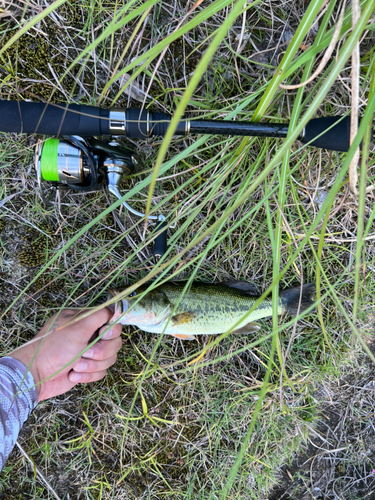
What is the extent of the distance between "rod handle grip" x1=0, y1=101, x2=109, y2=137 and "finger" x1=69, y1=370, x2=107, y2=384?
1399 millimetres

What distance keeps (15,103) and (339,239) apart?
192 centimetres

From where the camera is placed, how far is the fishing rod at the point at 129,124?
4.32ft

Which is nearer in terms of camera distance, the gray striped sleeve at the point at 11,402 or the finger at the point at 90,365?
the gray striped sleeve at the point at 11,402

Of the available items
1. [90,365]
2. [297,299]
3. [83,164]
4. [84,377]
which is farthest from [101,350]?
[297,299]

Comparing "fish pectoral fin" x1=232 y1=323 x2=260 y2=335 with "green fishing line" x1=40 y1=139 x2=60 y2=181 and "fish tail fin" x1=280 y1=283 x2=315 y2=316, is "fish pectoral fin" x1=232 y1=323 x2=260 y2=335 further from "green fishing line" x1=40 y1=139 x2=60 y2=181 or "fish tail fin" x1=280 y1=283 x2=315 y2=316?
"green fishing line" x1=40 y1=139 x2=60 y2=181

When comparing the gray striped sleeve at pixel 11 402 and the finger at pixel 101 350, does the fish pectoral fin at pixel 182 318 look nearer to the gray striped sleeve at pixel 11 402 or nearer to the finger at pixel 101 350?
the finger at pixel 101 350

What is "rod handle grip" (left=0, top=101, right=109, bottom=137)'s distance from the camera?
134cm

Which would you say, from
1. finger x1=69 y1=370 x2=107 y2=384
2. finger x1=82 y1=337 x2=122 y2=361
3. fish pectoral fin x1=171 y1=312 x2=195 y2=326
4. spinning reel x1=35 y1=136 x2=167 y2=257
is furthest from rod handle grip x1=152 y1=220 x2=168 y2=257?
finger x1=69 y1=370 x2=107 y2=384

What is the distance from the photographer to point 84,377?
190 centimetres

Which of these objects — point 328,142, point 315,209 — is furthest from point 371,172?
point 328,142

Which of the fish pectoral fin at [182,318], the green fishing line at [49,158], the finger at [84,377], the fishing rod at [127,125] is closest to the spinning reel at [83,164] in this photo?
the green fishing line at [49,158]

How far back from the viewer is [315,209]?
75.0 inches

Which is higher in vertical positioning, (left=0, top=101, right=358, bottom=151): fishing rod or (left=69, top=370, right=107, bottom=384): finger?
(left=0, top=101, right=358, bottom=151): fishing rod

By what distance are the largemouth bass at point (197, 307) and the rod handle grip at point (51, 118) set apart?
2.68ft
